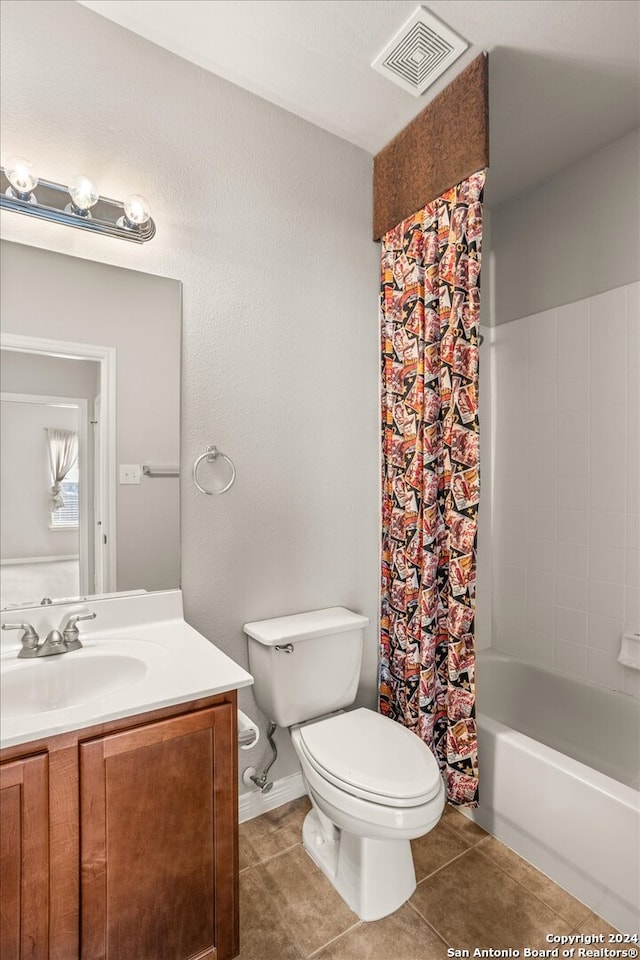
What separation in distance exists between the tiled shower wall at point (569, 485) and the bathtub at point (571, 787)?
6.0 inches

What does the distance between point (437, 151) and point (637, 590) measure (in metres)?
1.87

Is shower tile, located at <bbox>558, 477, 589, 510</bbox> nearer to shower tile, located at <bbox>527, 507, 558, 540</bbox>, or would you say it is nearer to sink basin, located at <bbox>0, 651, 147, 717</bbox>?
shower tile, located at <bbox>527, 507, 558, 540</bbox>

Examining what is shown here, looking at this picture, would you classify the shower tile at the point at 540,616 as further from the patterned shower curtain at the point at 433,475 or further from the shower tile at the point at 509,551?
the patterned shower curtain at the point at 433,475

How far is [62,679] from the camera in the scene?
1302 mm

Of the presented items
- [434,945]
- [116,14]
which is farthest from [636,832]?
[116,14]

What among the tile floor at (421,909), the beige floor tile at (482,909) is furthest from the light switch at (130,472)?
the beige floor tile at (482,909)

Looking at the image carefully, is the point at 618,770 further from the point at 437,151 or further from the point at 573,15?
the point at 573,15

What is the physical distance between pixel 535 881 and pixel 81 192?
247 centimetres

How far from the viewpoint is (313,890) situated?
153 centimetres

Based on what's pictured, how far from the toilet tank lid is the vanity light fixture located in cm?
133

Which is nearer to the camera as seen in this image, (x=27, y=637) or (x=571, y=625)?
(x=27, y=637)

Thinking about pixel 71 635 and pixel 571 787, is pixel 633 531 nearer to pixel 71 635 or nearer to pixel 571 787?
pixel 571 787

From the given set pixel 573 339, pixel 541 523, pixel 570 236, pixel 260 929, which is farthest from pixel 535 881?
pixel 570 236

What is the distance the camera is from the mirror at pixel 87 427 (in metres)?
1.42
